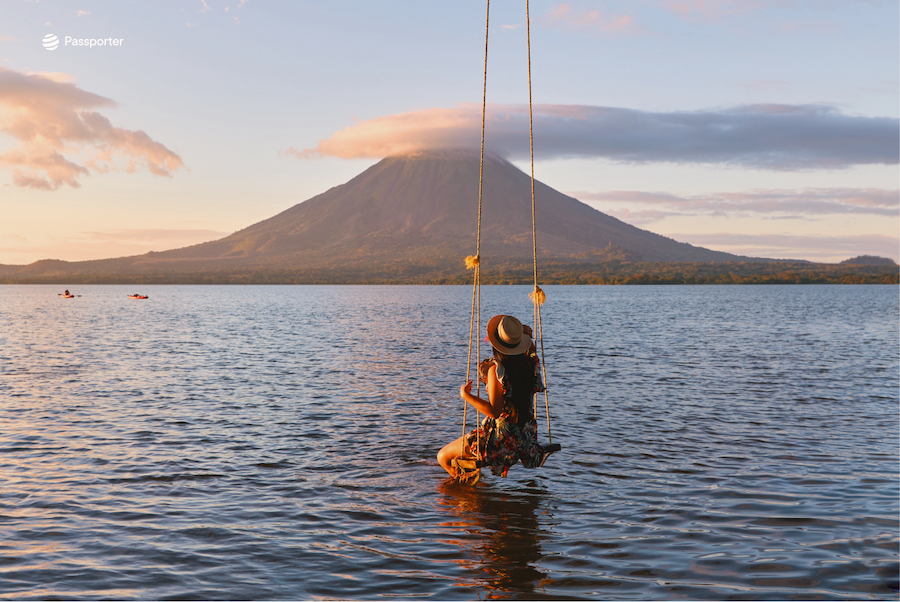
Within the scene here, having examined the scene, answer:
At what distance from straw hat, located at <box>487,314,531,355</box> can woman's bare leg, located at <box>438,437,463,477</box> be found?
2076 mm

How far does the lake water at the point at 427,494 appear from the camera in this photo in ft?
25.3

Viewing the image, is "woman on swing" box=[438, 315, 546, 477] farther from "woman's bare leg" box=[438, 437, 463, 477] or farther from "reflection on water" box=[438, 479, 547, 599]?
"reflection on water" box=[438, 479, 547, 599]

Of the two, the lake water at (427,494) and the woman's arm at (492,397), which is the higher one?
the woman's arm at (492,397)

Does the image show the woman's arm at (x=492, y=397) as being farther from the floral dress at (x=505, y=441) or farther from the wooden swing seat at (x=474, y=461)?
the wooden swing seat at (x=474, y=461)

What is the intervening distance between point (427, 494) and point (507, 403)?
6.97 ft

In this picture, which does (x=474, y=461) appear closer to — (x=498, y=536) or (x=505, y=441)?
(x=505, y=441)

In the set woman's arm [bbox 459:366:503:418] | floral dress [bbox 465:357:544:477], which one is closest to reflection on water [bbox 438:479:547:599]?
floral dress [bbox 465:357:544:477]

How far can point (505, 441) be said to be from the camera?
33.1 ft

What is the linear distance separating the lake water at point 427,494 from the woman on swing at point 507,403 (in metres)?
0.82

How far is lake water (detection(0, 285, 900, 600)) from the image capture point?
304 inches

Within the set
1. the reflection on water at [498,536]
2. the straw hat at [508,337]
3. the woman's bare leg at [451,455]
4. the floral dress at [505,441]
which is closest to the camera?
the reflection on water at [498,536]

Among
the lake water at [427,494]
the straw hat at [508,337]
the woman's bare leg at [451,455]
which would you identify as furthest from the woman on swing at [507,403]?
the lake water at [427,494]

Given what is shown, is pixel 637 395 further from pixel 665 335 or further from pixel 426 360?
pixel 665 335

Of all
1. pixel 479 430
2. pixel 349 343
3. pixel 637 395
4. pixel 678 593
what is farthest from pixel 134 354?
pixel 678 593
